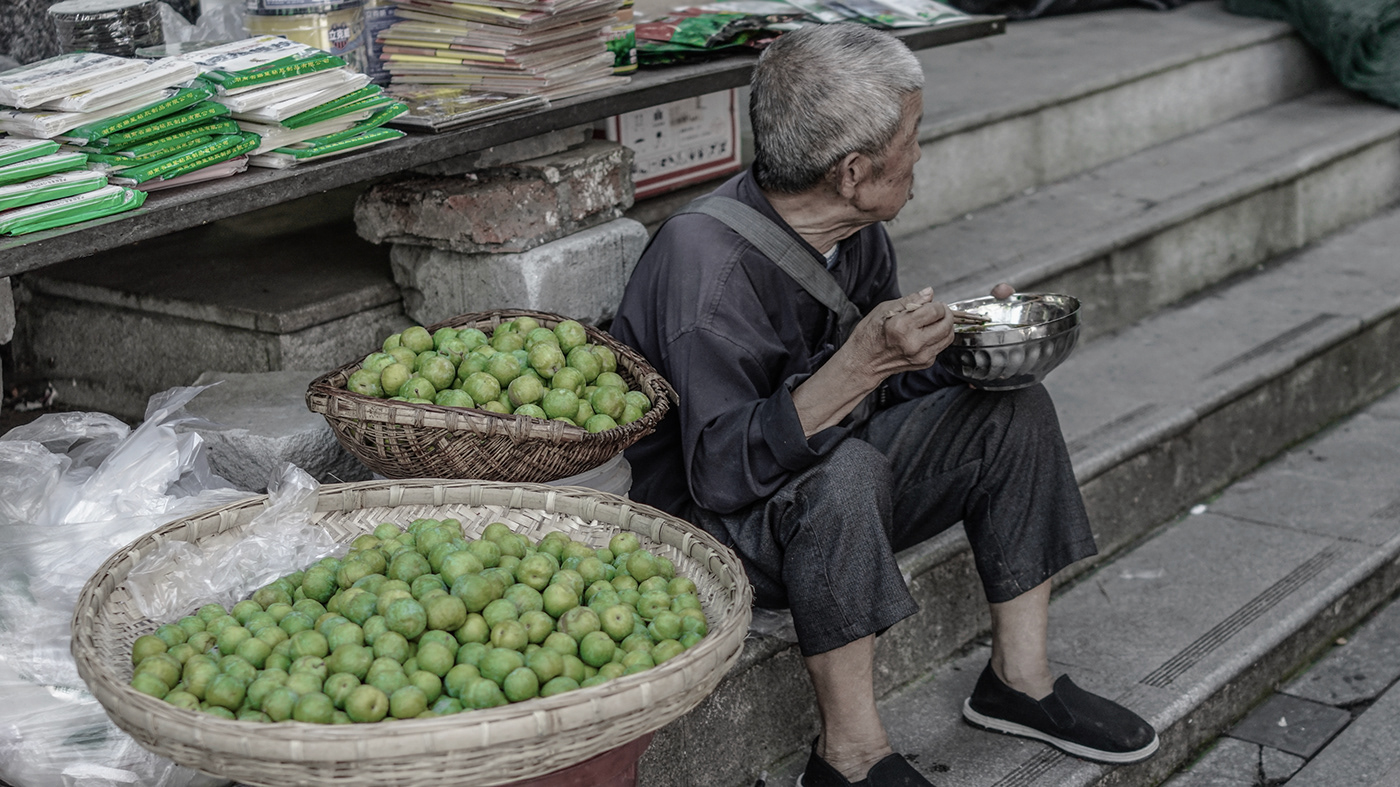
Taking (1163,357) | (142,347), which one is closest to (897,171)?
(142,347)

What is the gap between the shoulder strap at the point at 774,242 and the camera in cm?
258

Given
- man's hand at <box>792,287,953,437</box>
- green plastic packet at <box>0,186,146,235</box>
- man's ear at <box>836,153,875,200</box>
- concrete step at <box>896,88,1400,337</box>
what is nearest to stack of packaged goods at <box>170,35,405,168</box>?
green plastic packet at <box>0,186,146,235</box>

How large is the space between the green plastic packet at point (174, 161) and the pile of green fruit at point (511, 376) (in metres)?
0.46

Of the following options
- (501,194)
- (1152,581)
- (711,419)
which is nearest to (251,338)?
(501,194)

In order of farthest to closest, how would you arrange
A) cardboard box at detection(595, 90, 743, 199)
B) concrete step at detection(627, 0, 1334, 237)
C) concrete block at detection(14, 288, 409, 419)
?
concrete step at detection(627, 0, 1334, 237), cardboard box at detection(595, 90, 743, 199), concrete block at detection(14, 288, 409, 419)

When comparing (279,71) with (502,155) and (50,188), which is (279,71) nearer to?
(50,188)

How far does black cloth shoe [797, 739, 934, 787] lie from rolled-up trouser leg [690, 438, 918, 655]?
0.26m

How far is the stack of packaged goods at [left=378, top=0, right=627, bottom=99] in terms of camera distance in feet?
9.43

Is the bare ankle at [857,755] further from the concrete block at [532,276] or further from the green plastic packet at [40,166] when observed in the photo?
the green plastic packet at [40,166]

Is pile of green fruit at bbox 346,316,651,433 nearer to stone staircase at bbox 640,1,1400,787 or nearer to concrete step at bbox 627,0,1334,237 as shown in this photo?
stone staircase at bbox 640,1,1400,787

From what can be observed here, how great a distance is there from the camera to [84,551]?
7.69 feet

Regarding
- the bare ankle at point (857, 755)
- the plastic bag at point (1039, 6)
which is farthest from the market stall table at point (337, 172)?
the plastic bag at point (1039, 6)

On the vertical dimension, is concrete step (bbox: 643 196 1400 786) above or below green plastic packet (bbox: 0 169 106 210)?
below

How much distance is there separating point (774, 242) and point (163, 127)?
1082 mm
